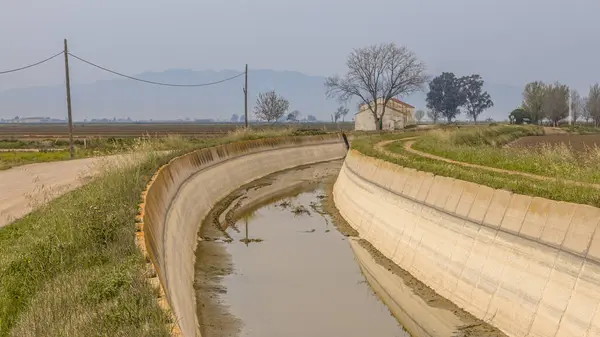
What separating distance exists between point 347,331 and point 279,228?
44.6 ft

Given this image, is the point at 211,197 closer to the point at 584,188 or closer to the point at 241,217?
the point at 241,217

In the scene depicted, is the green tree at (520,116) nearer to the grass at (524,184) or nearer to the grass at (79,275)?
the grass at (524,184)

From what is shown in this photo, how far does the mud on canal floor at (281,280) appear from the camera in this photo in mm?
15414

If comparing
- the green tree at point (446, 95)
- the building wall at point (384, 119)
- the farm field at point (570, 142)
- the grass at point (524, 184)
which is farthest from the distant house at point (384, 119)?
the grass at point (524, 184)

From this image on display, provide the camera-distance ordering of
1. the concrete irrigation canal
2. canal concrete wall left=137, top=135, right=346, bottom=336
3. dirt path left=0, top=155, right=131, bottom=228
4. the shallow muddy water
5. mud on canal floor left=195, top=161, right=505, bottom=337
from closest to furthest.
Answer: the concrete irrigation canal
canal concrete wall left=137, top=135, right=346, bottom=336
mud on canal floor left=195, top=161, right=505, bottom=337
the shallow muddy water
dirt path left=0, top=155, right=131, bottom=228

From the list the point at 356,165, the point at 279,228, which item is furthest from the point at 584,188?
the point at 356,165

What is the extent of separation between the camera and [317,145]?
67500 millimetres

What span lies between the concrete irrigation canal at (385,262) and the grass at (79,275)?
0.65 meters

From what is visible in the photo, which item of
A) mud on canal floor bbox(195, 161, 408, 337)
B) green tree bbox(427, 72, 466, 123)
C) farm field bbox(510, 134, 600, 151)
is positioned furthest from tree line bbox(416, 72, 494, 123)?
mud on canal floor bbox(195, 161, 408, 337)

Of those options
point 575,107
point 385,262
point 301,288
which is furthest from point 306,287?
point 575,107

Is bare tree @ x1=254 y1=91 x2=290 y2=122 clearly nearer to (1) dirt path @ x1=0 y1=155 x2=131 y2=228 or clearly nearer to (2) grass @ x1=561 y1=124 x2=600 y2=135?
(2) grass @ x1=561 y1=124 x2=600 y2=135

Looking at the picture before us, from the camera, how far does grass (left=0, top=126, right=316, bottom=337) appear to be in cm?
827

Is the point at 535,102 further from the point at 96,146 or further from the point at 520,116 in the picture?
the point at 96,146

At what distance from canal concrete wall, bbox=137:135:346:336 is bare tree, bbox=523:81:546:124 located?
7810cm
